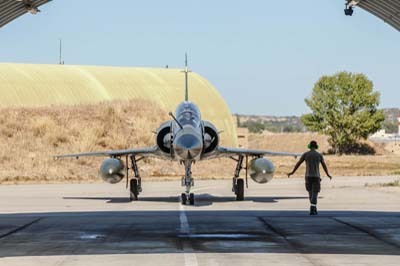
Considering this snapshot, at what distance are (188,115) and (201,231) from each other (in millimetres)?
7921

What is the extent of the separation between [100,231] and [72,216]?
4.45 meters

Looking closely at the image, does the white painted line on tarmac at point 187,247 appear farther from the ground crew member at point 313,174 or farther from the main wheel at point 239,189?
the main wheel at point 239,189

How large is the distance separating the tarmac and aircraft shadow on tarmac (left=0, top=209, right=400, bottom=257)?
0.02 metres

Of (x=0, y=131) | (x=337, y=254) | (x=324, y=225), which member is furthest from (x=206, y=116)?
(x=337, y=254)

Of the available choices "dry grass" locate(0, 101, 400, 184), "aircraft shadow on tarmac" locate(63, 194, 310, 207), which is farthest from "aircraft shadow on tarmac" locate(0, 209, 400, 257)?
"dry grass" locate(0, 101, 400, 184)

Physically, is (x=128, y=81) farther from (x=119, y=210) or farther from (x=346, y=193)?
(x=119, y=210)

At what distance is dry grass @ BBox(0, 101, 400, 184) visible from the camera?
46.9 meters

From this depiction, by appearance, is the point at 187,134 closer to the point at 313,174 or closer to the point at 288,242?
the point at 313,174

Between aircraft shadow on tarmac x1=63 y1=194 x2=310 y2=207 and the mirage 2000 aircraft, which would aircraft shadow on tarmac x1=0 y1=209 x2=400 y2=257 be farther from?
aircraft shadow on tarmac x1=63 y1=194 x2=310 y2=207

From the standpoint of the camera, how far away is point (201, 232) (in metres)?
15.8

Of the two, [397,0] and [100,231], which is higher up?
[397,0]

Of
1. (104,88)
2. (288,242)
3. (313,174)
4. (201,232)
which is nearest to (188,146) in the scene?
(313,174)

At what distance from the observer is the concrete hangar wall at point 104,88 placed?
199 ft

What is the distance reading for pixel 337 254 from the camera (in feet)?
40.2
